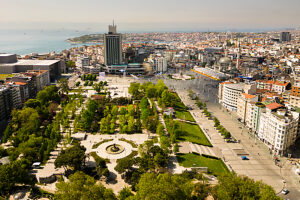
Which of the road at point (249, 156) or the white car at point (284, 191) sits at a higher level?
the road at point (249, 156)

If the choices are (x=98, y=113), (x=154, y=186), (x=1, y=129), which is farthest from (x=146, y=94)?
(x=154, y=186)

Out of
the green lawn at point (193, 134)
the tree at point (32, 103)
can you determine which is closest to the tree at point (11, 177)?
A: the green lawn at point (193, 134)

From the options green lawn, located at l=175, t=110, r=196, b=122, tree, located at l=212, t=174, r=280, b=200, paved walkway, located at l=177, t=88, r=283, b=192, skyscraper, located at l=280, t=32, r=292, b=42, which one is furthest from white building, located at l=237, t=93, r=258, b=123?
skyscraper, located at l=280, t=32, r=292, b=42

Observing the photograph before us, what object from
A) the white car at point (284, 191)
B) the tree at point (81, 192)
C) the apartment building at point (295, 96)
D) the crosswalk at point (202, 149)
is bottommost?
the white car at point (284, 191)

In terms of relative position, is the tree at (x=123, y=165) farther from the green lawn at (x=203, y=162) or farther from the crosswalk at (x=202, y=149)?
the crosswalk at (x=202, y=149)

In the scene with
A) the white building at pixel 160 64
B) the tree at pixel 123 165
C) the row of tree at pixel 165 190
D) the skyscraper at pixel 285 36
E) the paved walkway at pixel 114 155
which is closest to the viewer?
the row of tree at pixel 165 190

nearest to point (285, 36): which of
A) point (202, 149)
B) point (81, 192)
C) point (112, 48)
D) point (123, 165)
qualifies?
point (112, 48)

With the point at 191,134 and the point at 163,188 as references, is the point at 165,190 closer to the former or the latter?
the point at 163,188

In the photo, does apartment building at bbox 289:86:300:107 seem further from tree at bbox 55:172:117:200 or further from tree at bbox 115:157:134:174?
tree at bbox 55:172:117:200
